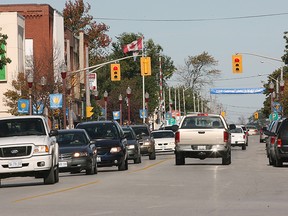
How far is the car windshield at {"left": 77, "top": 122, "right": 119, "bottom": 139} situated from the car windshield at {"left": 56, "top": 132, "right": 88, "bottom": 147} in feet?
11.0

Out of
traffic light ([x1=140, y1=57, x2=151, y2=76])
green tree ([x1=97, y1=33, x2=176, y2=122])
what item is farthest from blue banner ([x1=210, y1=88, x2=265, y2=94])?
traffic light ([x1=140, y1=57, x2=151, y2=76])

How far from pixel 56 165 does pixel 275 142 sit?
455 inches

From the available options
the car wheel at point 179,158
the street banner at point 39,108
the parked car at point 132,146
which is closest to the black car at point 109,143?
the car wheel at point 179,158

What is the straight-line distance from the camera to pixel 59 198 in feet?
68.2

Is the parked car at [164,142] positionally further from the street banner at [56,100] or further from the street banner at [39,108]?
the street banner at [39,108]

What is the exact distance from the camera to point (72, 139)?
33375 millimetres

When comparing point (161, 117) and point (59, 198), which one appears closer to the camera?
point (59, 198)

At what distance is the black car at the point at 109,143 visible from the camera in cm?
3575

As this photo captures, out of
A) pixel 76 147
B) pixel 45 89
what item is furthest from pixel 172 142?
pixel 76 147

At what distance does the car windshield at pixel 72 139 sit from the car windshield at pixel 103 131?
3.35 meters

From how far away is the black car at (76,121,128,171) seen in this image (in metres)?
35.8

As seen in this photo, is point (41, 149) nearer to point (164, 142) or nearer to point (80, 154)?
point (80, 154)

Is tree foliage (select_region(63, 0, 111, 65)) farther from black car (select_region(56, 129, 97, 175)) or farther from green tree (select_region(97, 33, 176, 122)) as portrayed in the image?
black car (select_region(56, 129, 97, 175))

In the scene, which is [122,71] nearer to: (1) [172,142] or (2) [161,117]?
(2) [161,117]
